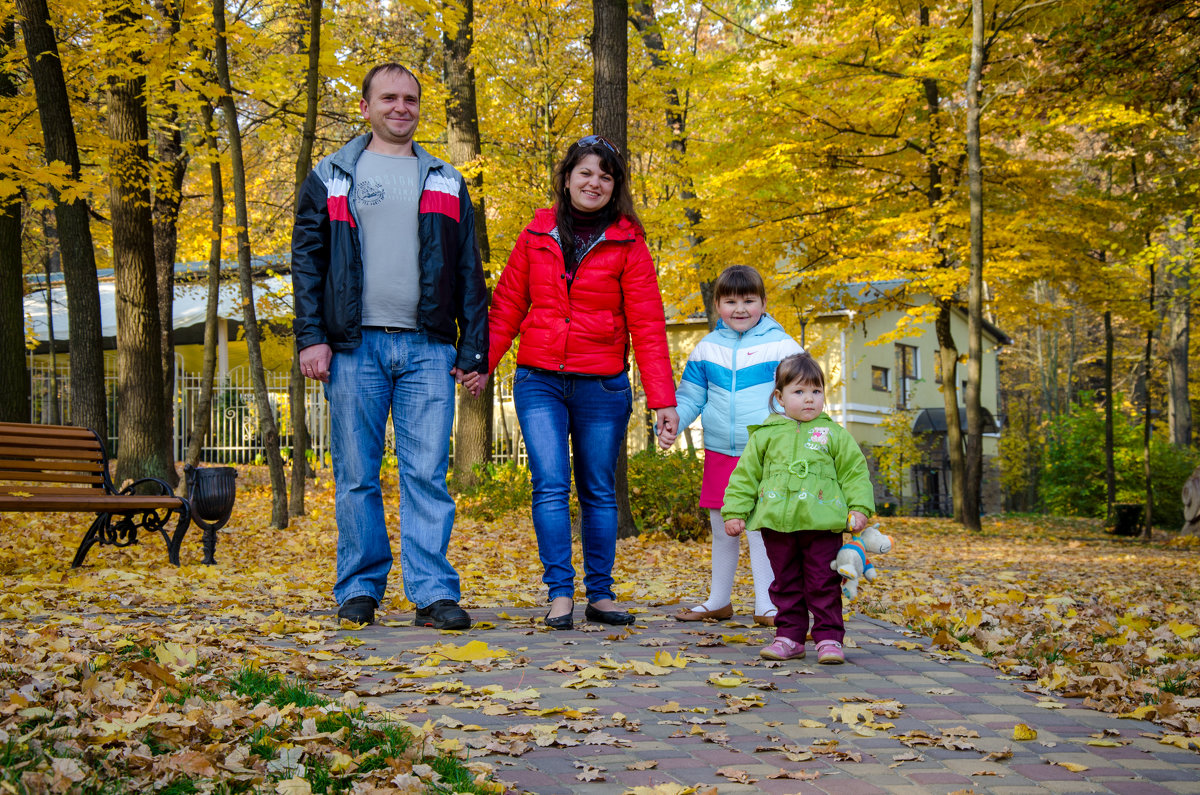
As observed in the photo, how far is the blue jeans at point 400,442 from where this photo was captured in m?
4.56

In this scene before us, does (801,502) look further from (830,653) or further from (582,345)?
(582,345)

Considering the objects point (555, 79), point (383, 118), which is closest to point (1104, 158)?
point (555, 79)

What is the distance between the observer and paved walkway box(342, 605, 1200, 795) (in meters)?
2.76

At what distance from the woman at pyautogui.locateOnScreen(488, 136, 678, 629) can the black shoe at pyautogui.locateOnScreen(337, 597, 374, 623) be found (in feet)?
2.80

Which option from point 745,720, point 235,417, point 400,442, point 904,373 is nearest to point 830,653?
point 745,720

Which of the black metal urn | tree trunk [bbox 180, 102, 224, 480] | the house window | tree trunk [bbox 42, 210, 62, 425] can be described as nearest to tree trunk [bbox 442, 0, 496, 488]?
tree trunk [bbox 180, 102, 224, 480]

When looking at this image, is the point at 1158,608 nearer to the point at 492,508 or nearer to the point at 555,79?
the point at 492,508

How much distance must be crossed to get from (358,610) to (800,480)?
217cm

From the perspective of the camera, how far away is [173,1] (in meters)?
11.0

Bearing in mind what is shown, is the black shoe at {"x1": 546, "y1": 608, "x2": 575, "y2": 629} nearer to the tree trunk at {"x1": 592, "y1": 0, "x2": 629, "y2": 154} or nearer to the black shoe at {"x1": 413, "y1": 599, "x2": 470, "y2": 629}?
the black shoe at {"x1": 413, "y1": 599, "x2": 470, "y2": 629}

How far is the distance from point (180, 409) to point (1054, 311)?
648 inches

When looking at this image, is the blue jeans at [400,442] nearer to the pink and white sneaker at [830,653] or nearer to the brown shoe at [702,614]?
the brown shoe at [702,614]

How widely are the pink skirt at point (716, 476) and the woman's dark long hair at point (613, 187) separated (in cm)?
123

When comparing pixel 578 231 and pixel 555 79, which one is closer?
pixel 578 231
